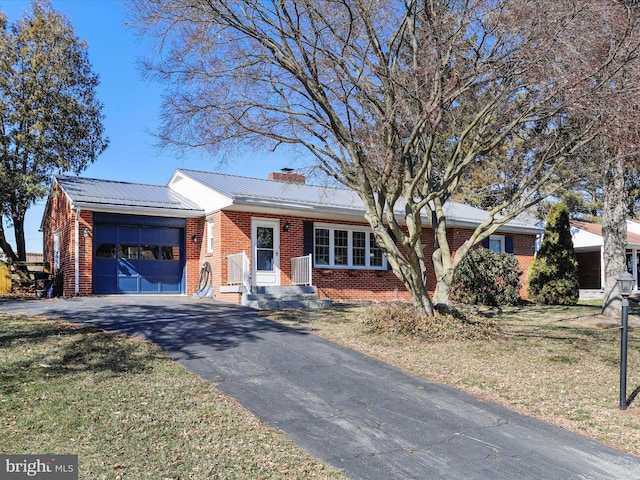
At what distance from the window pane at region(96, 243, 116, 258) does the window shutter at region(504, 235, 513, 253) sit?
14.7 meters

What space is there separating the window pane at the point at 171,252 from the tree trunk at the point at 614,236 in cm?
1226

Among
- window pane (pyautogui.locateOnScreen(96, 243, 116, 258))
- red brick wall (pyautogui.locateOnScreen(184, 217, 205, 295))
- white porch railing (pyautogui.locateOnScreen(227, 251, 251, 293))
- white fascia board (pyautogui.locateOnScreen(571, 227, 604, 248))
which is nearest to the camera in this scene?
white porch railing (pyautogui.locateOnScreen(227, 251, 251, 293))

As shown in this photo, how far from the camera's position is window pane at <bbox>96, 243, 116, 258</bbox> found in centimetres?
1591

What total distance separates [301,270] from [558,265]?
9026 mm

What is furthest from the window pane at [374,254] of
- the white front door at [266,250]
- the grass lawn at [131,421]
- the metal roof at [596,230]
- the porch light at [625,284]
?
the metal roof at [596,230]

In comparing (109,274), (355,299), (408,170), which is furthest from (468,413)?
(109,274)

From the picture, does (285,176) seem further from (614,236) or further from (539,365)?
(539,365)

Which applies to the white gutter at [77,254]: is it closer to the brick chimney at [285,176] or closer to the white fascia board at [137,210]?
the white fascia board at [137,210]

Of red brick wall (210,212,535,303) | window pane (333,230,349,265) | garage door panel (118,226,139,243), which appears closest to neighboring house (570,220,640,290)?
red brick wall (210,212,535,303)

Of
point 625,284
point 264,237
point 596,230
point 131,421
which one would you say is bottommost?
point 131,421

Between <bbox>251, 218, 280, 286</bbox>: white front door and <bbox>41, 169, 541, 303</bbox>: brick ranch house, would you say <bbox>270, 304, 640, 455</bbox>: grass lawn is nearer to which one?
<bbox>251, 218, 280, 286</bbox>: white front door

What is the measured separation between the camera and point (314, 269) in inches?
667

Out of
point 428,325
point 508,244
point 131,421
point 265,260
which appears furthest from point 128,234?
point 508,244

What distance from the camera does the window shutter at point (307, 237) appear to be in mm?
16938
